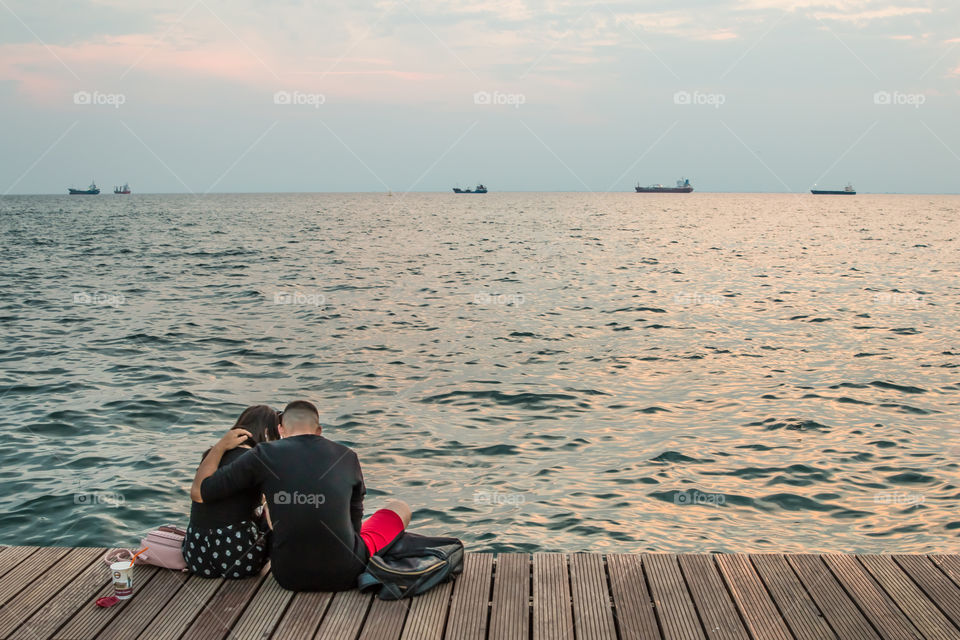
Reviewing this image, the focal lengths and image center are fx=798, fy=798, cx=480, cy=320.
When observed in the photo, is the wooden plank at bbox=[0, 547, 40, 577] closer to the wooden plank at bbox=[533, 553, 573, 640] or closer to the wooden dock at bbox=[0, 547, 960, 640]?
the wooden dock at bbox=[0, 547, 960, 640]

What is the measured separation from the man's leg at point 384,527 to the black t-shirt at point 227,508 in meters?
0.85

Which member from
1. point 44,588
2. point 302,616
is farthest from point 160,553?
point 302,616

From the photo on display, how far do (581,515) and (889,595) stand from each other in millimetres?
4174

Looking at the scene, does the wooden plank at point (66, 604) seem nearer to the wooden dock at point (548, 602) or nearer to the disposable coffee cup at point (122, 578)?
the wooden dock at point (548, 602)

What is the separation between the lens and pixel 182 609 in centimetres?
533

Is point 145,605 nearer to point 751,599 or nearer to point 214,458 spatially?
point 214,458

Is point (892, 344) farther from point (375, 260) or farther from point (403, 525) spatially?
point (375, 260)

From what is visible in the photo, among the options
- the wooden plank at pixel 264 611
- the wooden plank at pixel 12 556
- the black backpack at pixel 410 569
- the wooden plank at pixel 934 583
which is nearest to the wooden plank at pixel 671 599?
the black backpack at pixel 410 569

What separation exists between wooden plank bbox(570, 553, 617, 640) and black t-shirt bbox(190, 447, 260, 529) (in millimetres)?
2375

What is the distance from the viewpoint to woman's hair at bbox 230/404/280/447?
19.1ft

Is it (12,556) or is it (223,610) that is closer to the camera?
(223,610)

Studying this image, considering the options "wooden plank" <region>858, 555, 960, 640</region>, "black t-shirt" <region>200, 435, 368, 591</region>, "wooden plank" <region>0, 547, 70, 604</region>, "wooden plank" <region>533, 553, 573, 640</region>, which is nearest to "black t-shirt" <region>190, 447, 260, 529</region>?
"black t-shirt" <region>200, 435, 368, 591</region>

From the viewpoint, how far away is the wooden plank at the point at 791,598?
A: 5073mm

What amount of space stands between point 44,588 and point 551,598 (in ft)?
11.7
